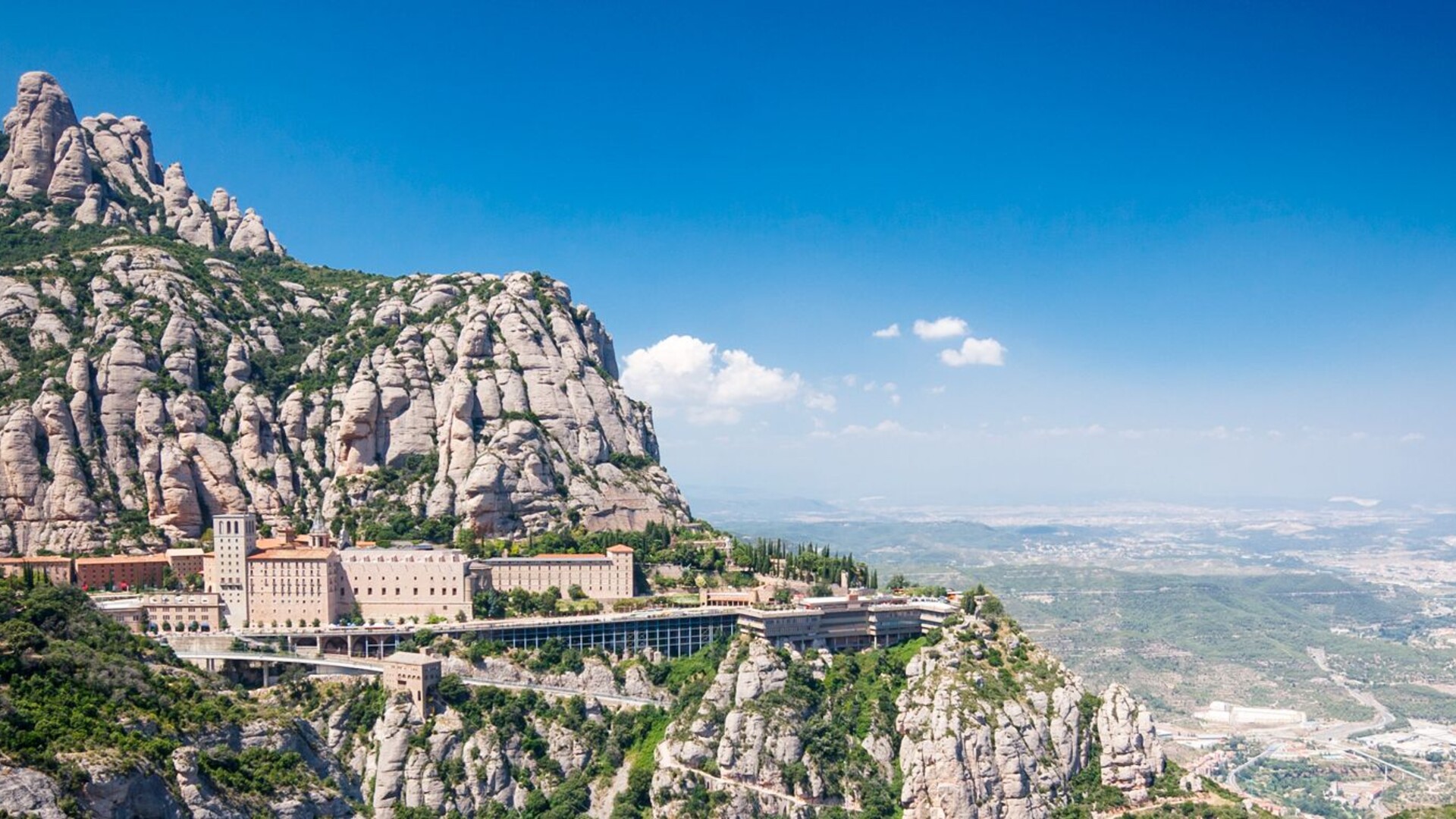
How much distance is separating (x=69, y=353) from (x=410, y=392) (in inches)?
1323

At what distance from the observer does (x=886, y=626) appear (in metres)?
111

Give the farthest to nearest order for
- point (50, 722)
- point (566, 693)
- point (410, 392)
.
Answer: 1. point (410, 392)
2. point (566, 693)
3. point (50, 722)

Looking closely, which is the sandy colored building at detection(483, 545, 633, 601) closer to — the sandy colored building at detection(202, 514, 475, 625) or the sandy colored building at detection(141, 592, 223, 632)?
the sandy colored building at detection(202, 514, 475, 625)

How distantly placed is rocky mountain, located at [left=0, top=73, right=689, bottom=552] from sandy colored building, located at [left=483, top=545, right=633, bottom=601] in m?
12.9

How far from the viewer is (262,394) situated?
134m

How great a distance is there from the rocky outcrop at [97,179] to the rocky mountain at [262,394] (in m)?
0.41

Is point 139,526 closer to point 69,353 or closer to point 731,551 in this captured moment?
point 69,353

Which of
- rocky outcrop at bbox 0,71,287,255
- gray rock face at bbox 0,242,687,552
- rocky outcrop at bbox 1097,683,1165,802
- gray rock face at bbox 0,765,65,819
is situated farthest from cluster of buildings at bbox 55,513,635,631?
rocky outcrop at bbox 0,71,287,255

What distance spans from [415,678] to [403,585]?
14.7 metres

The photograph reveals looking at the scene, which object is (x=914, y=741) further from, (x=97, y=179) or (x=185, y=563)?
(x=97, y=179)

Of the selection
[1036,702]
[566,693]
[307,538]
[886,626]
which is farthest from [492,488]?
[1036,702]

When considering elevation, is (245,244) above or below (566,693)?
above

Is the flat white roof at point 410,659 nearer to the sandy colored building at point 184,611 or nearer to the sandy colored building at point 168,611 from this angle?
the sandy colored building at point 184,611

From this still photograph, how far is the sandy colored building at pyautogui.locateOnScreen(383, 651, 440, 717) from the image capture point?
9106 cm
